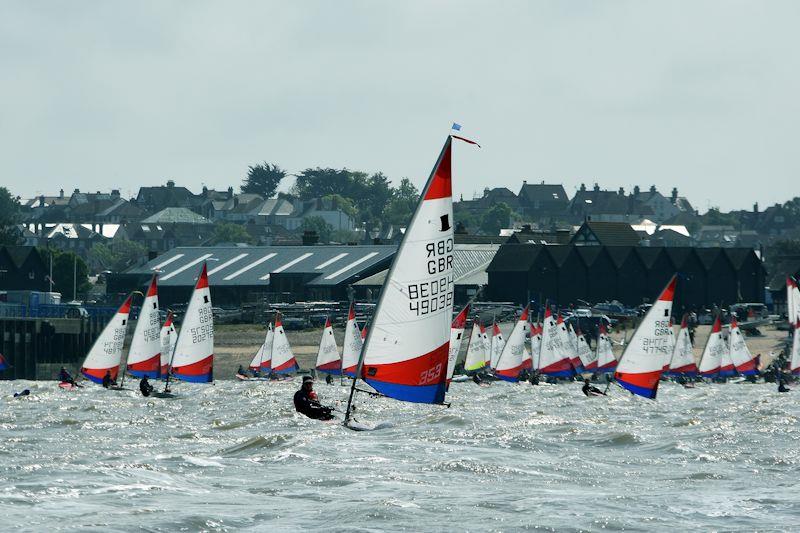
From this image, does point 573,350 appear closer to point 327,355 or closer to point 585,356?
point 585,356

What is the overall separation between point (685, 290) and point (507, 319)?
60.9ft

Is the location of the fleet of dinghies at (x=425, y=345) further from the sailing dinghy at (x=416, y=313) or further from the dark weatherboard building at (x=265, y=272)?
the dark weatherboard building at (x=265, y=272)

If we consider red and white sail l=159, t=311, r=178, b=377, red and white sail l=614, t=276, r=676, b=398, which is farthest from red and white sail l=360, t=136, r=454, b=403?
red and white sail l=159, t=311, r=178, b=377

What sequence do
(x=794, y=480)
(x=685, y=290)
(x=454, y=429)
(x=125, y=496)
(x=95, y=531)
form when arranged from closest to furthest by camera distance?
(x=95, y=531) < (x=125, y=496) < (x=794, y=480) < (x=454, y=429) < (x=685, y=290)

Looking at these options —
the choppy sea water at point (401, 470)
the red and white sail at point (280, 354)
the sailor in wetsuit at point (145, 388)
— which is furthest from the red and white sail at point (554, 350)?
the choppy sea water at point (401, 470)

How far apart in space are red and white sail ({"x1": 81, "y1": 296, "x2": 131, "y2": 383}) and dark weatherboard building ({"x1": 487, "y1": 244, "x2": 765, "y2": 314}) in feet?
165

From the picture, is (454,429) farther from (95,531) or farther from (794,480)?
(95,531)

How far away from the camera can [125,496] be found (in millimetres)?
23234

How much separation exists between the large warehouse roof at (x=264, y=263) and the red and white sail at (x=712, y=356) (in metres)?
35.2

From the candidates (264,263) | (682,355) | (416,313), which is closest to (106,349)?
(682,355)

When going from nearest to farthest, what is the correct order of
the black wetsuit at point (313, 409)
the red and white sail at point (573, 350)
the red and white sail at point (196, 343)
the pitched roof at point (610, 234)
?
the black wetsuit at point (313, 409)
the red and white sail at point (196, 343)
the red and white sail at point (573, 350)
the pitched roof at point (610, 234)

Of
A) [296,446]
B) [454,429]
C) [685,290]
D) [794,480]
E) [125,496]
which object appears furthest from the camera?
[685,290]

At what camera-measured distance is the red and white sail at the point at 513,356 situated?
6969 centimetres

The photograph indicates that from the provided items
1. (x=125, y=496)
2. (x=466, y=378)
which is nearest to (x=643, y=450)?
(x=125, y=496)
